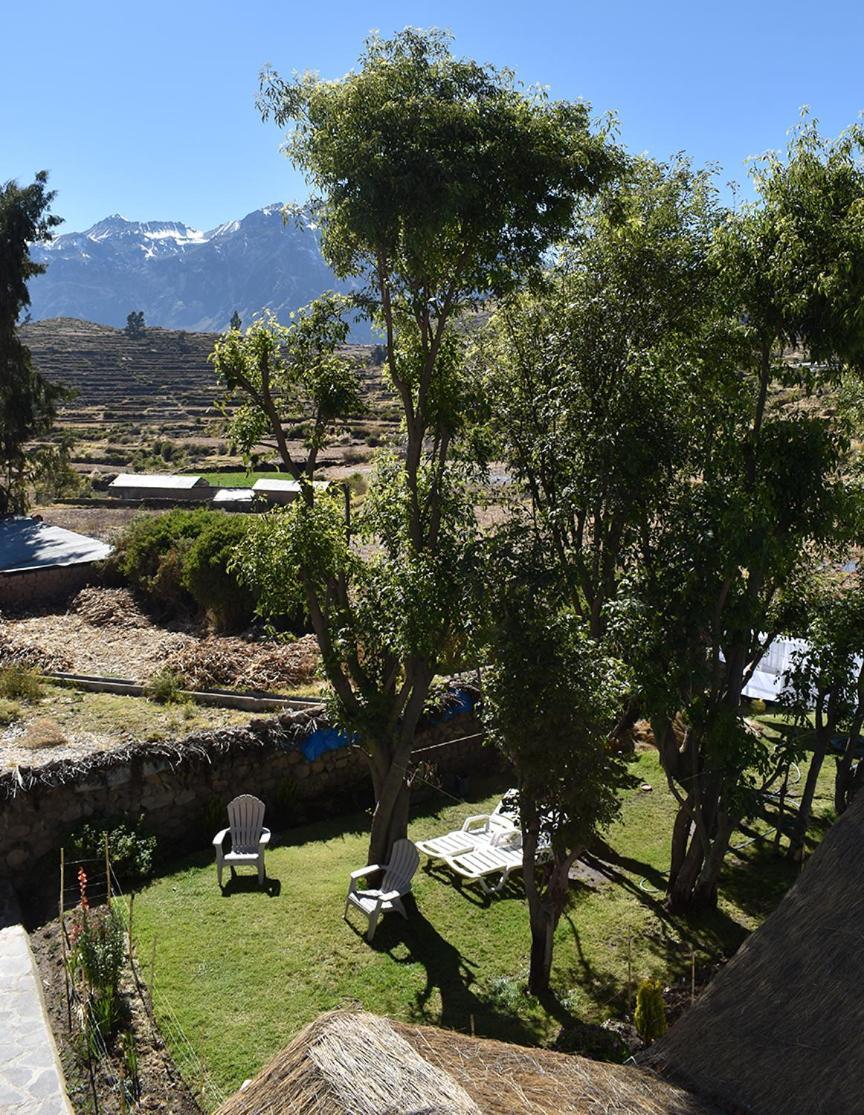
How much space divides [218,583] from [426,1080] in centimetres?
1413

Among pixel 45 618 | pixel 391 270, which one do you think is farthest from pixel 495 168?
pixel 45 618

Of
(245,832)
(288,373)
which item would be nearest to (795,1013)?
(245,832)

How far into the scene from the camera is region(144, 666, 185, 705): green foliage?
44.1 ft

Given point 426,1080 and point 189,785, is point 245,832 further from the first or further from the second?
point 426,1080

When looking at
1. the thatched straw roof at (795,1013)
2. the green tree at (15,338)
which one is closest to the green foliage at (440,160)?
the thatched straw roof at (795,1013)

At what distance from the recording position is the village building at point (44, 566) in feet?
65.3

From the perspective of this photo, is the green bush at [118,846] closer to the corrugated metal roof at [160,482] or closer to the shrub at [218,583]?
the shrub at [218,583]

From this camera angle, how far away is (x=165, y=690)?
44.3 feet

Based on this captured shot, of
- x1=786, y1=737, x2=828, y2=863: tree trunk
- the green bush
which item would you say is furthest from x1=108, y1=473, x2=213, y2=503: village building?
x1=786, y1=737, x2=828, y2=863: tree trunk

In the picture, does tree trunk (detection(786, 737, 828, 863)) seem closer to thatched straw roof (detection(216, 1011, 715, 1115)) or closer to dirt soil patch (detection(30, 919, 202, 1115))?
thatched straw roof (detection(216, 1011, 715, 1115))

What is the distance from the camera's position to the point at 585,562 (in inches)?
352

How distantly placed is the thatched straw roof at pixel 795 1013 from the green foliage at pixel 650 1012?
1.29 feet

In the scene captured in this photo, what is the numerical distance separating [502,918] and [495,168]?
7.33 m

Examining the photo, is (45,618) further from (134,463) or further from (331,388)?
(134,463)
